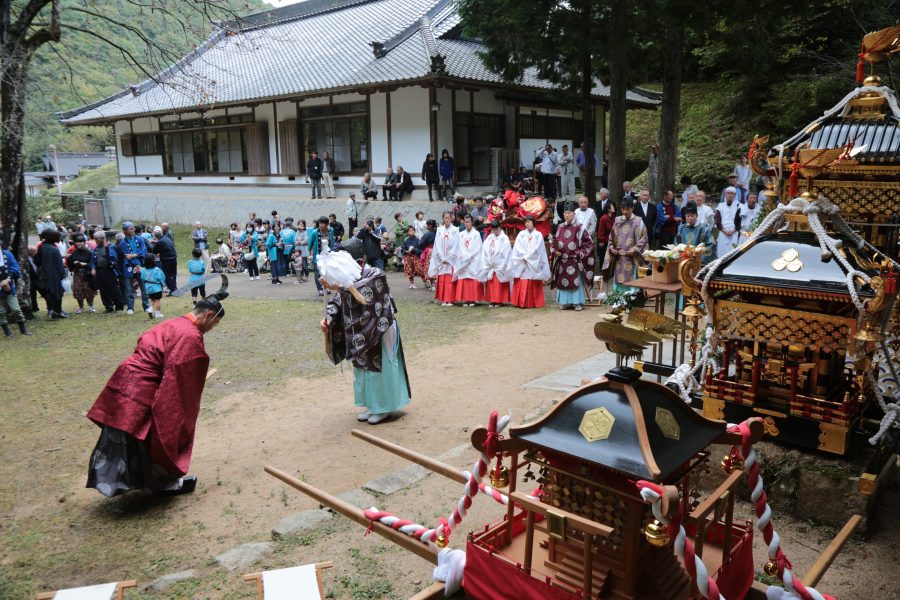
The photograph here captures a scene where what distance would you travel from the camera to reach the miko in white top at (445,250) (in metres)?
12.9

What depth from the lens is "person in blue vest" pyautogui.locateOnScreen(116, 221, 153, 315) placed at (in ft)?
43.5

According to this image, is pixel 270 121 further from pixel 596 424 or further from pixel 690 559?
pixel 690 559

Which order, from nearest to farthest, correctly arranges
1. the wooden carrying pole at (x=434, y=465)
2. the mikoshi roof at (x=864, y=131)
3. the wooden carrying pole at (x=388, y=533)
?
the wooden carrying pole at (x=388, y=533) → the wooden carrying pole at (x=434, y=465) → the mikoshi roof at (x=864, y=131)

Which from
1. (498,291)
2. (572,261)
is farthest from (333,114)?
(572,261)

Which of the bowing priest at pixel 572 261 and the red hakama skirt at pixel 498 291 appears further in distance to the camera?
the red hakama skirt at pixel 498 291

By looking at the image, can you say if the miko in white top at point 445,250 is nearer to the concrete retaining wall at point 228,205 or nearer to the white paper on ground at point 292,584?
the concrete retaining wall at point 228,205

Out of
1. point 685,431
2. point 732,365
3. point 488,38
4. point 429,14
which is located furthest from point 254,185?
point 685,431

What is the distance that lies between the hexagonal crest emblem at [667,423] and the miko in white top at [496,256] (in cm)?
962

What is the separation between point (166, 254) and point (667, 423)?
47.5 ft

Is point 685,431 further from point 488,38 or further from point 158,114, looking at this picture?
point 158,114

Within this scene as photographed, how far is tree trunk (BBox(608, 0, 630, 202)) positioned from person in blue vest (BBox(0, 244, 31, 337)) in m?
12.0

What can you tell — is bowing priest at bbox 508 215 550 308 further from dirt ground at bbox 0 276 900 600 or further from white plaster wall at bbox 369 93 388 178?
white plaster wall at bbox 369 93 388 178

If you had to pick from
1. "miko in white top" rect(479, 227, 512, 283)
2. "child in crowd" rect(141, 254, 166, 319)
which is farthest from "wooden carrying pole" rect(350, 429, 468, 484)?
"child in crowd" rect(141, 254, 166, 319)

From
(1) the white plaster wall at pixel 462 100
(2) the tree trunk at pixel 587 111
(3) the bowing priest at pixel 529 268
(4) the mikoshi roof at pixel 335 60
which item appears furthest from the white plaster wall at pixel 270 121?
(3) the bowing priest at pixel 529 268
